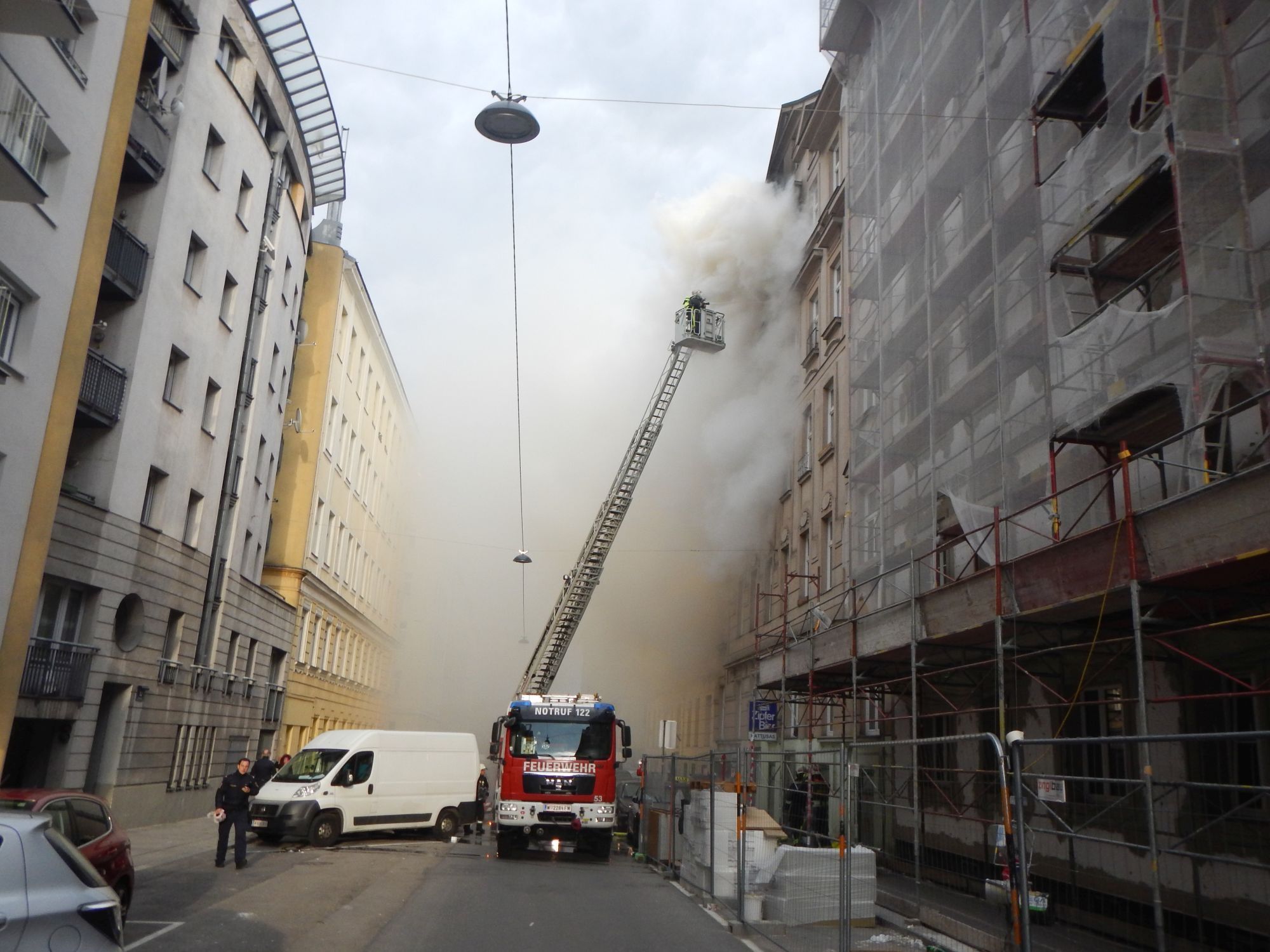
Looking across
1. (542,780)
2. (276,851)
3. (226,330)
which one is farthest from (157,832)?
(226,330)

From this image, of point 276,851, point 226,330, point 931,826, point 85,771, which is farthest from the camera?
point 226,330

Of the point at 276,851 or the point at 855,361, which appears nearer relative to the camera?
the point at 276,851

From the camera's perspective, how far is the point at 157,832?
1889 cm

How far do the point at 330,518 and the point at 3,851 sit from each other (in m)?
31.7

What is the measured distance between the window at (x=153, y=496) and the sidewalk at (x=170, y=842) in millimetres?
5689

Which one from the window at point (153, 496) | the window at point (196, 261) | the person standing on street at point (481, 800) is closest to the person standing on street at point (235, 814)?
the person standing on street at point (481, 800)

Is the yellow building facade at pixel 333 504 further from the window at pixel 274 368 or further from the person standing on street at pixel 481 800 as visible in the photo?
the person standing on street at pixel 481 800

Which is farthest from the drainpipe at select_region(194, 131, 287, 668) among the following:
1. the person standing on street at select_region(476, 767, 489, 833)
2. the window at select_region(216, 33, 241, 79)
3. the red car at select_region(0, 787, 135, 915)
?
the red car at select_region(0, 787, 135, 915)

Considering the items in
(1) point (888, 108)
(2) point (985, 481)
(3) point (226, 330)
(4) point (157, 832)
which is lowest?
(4) point (157, 832)

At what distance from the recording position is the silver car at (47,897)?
14.4 ft

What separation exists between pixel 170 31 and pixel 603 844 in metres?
17.6

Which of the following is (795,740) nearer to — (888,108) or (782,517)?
(782,517)

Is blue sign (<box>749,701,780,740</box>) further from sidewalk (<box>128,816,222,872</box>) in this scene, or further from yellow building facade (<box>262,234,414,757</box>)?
yellow building facade (<box>262,234,414,757</box>)

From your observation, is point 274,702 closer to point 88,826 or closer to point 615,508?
point 615,508
